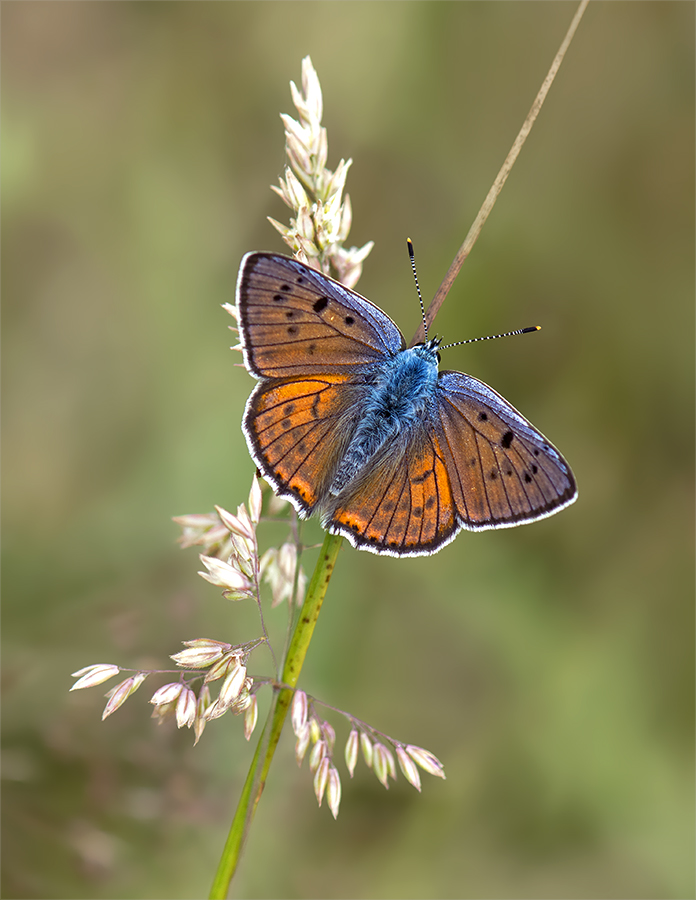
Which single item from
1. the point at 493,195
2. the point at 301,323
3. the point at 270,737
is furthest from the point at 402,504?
the point at 493,195

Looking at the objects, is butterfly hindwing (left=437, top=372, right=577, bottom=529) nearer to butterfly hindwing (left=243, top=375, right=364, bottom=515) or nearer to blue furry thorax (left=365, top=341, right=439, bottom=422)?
blue furry thorax (left=365, top=341, right=439, bottom=422)

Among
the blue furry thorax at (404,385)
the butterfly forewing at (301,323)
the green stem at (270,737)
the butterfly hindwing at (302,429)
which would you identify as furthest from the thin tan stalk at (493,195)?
the green stem at (270,737)

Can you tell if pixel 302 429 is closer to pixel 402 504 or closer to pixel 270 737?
pixel 402 504

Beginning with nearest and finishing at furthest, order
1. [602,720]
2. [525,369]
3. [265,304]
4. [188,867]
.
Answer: [265,304], [188,867], [602,720], [525,369]

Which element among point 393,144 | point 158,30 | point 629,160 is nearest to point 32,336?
point 158,30

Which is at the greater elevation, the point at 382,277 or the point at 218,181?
the point at 218,181

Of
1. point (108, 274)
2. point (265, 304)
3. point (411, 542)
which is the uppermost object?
point (108, 274)

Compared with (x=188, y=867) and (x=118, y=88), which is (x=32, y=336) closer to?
(x=118, y=88)
